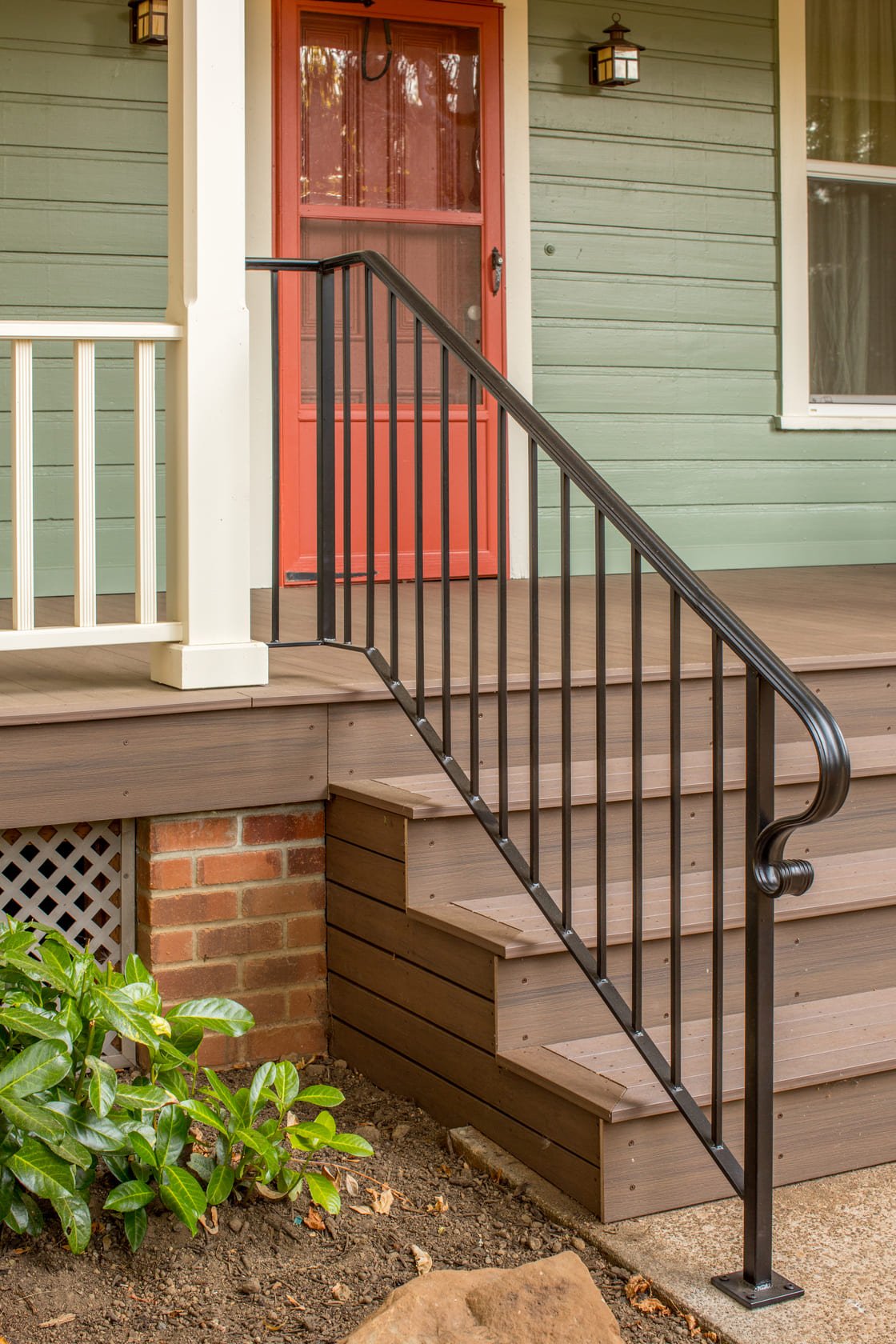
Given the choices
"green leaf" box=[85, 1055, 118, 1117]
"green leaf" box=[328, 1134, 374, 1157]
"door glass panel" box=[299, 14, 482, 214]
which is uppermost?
"door glass panel" box=[299, 14, 482, 214]

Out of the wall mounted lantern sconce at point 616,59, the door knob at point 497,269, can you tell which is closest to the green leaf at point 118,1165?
the door knob at point 497,269

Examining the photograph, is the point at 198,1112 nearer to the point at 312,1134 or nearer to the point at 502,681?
the point at 312,1134

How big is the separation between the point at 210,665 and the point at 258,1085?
0.95 metres

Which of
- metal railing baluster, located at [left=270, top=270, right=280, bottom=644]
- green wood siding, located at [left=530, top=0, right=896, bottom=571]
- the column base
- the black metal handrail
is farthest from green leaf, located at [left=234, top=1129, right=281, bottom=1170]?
green wood siding, located at [left=530, top=0, right=896, bottom=571]

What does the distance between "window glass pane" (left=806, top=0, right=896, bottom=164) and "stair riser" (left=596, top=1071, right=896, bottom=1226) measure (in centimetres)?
429

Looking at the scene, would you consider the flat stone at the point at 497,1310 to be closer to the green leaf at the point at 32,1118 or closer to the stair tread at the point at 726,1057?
the stair tread at the point at 726,1057

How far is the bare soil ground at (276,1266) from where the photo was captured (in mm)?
2113

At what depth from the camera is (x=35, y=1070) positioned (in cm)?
214

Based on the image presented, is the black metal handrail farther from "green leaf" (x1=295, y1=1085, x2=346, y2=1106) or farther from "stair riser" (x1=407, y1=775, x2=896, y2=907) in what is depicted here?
"green leaf" (x1=295, y1=1085, x2=346, y2=1106)

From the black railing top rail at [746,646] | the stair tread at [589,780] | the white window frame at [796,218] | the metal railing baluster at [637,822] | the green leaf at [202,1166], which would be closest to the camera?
the black railing top rail at [746,646]

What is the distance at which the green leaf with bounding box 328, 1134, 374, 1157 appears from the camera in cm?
236

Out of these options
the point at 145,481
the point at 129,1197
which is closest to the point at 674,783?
the point at 129,1197

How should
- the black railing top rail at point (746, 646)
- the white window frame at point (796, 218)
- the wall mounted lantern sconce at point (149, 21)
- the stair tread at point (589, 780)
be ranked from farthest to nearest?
the white window frame at point (796, 218), the wall mounted lantern sconce at point (149, 21), the stair tread at point (589, 780), the black railing top rail at point (746, 646)

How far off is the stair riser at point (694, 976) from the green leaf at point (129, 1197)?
64cm
